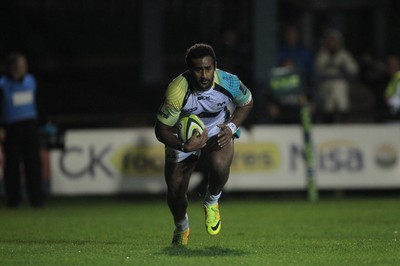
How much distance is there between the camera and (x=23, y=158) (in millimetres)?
17359

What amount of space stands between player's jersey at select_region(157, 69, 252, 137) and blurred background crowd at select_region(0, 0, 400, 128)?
8807mm

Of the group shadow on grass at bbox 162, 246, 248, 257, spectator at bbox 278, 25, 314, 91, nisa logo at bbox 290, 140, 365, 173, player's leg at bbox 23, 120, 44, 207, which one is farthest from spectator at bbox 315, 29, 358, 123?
shadow on grass at bbox 162, 246, 248, 257

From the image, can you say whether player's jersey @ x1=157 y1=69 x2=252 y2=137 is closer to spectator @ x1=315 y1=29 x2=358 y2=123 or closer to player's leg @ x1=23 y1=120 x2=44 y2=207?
player's leg @ x1=23 y1=120 x2=44 y2=207

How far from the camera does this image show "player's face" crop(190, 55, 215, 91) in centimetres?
996

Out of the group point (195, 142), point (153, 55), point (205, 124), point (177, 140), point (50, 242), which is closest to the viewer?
point (195, 142)

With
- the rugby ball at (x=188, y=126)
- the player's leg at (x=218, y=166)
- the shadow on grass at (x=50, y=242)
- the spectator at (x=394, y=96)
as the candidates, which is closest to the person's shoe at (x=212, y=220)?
the player's leg at (x=218, y=166)

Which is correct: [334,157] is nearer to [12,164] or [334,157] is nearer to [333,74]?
[333,74]

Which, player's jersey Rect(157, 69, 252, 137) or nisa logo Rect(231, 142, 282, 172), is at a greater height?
player's jersey Rect(157, 69, 252, 137)

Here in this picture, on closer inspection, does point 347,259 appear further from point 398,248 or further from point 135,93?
point 135,93

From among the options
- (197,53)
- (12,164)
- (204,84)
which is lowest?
(12,164)

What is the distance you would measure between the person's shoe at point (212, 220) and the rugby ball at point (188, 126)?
0.84 meters

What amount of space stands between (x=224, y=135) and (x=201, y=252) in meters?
1.18

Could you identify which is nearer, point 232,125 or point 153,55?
point 232,125

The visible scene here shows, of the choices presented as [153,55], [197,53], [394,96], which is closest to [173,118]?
[197,53]
